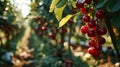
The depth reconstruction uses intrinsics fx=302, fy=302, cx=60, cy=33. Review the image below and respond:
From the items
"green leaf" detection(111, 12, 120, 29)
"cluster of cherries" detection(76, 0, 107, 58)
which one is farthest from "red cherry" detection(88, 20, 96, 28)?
"green leaf" detection(111, 12, 120, 29)

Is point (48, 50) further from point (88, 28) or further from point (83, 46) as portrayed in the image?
point (88, 28)

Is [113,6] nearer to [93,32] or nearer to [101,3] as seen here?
[101,3]

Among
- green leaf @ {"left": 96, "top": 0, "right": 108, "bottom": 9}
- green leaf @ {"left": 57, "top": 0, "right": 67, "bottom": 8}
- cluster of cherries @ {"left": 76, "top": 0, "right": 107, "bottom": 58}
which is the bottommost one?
cluster of cherries @ {"left": 76, "top": 0, "right": 107, "bottom": 58}

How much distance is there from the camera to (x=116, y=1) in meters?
2.46

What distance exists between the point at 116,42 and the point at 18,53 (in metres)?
13.3

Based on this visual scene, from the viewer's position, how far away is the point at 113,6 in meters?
2.43

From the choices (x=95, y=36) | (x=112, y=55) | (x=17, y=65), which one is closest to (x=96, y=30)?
(x=95, y=36)

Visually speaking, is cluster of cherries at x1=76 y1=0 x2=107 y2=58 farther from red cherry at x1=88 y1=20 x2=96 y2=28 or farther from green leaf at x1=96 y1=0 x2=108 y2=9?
green leaf at x1=96 y1=0 x2=108 y2=9

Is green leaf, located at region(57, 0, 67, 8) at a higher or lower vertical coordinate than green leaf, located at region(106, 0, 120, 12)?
higher

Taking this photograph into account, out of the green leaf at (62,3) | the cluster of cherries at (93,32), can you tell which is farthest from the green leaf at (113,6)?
the green leaf at (62,3)

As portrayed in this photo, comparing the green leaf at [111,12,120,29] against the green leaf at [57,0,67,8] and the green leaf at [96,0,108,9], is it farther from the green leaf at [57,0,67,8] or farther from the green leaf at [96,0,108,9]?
the green leaf at [57,0,67,8]

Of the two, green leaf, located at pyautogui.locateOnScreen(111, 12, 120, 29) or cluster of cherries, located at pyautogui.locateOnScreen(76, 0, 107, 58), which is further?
cluster of cherries, located at pyautogui.locateOnScreen(76, 0, 107, 58)

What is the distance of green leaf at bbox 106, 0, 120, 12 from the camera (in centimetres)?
238

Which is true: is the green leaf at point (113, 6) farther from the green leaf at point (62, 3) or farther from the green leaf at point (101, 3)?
the green leaf at point (62, 3)
